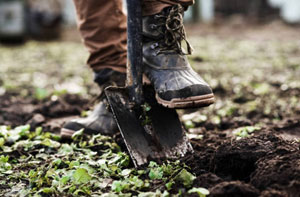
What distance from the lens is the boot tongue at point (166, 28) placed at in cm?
207

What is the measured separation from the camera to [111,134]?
247cm

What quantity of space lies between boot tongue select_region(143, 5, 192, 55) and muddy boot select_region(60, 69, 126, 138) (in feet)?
1.63

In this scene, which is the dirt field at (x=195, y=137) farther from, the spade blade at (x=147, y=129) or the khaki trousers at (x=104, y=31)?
the khaki trousers at (x=104, y=31)

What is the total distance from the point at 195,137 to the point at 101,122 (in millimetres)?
635

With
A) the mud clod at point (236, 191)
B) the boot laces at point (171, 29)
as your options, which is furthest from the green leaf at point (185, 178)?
the boot laces at point (171, 29)

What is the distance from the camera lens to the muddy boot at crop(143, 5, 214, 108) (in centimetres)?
192

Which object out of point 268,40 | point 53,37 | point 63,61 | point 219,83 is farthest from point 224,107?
point 53,37

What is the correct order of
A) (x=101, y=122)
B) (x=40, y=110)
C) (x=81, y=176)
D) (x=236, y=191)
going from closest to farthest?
(x=236, y=191), (x=81, y=176), (x=101, y=122), (x=40, y=110)

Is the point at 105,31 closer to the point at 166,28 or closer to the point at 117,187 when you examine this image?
the point at 166,28

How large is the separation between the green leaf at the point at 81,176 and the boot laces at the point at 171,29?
779 millimetres

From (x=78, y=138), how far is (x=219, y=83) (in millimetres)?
2050

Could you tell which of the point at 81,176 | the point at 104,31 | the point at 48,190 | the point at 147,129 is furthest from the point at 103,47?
the point at 48,190

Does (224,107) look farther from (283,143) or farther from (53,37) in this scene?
(53,37)

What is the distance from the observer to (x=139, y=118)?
80.5 inches
